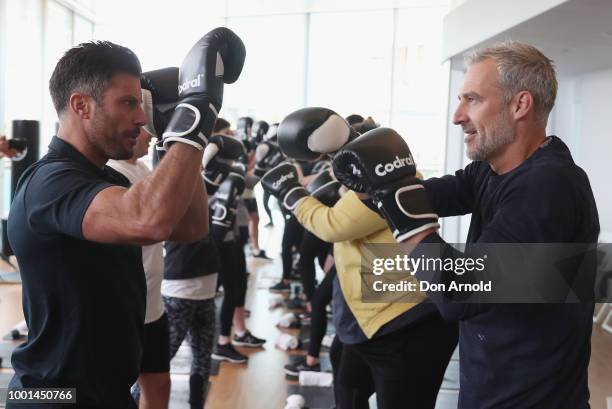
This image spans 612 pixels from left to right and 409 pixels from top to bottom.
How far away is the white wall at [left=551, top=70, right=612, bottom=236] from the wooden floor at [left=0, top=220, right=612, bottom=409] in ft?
4.16

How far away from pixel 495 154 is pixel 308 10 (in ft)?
25.1

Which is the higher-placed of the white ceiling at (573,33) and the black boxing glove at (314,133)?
the white ceiling at (573,33)

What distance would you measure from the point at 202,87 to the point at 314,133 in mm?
909

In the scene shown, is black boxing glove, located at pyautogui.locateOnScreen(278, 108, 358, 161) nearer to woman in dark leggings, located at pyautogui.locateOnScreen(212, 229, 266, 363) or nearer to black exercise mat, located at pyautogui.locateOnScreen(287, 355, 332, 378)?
woman in dark leggings, located at pyautogui.locateOnScreen(212, 229, 266, 363)

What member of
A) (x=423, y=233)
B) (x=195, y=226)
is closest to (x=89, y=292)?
(x=195, y=226)

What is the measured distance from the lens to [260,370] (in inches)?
125

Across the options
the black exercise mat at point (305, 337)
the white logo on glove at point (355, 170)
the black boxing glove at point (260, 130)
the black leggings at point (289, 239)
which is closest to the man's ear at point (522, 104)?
the white logo on glove at point (355, 170)

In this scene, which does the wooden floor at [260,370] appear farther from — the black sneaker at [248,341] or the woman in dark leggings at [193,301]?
the woman in dark leggings at [193,301]

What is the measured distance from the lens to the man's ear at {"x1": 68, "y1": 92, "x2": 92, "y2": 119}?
1.16 m

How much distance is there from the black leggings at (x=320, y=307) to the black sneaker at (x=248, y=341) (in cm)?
60

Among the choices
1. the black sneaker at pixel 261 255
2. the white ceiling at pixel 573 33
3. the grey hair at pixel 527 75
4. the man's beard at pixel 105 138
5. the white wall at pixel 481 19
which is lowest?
the black sneaker at pixel 261 255

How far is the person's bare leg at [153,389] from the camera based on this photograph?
187 cm

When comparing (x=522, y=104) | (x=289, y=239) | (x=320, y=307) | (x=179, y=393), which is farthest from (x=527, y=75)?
(x=289, y=239)

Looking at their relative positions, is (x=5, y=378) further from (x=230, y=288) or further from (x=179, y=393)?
(x=230, y=288)
